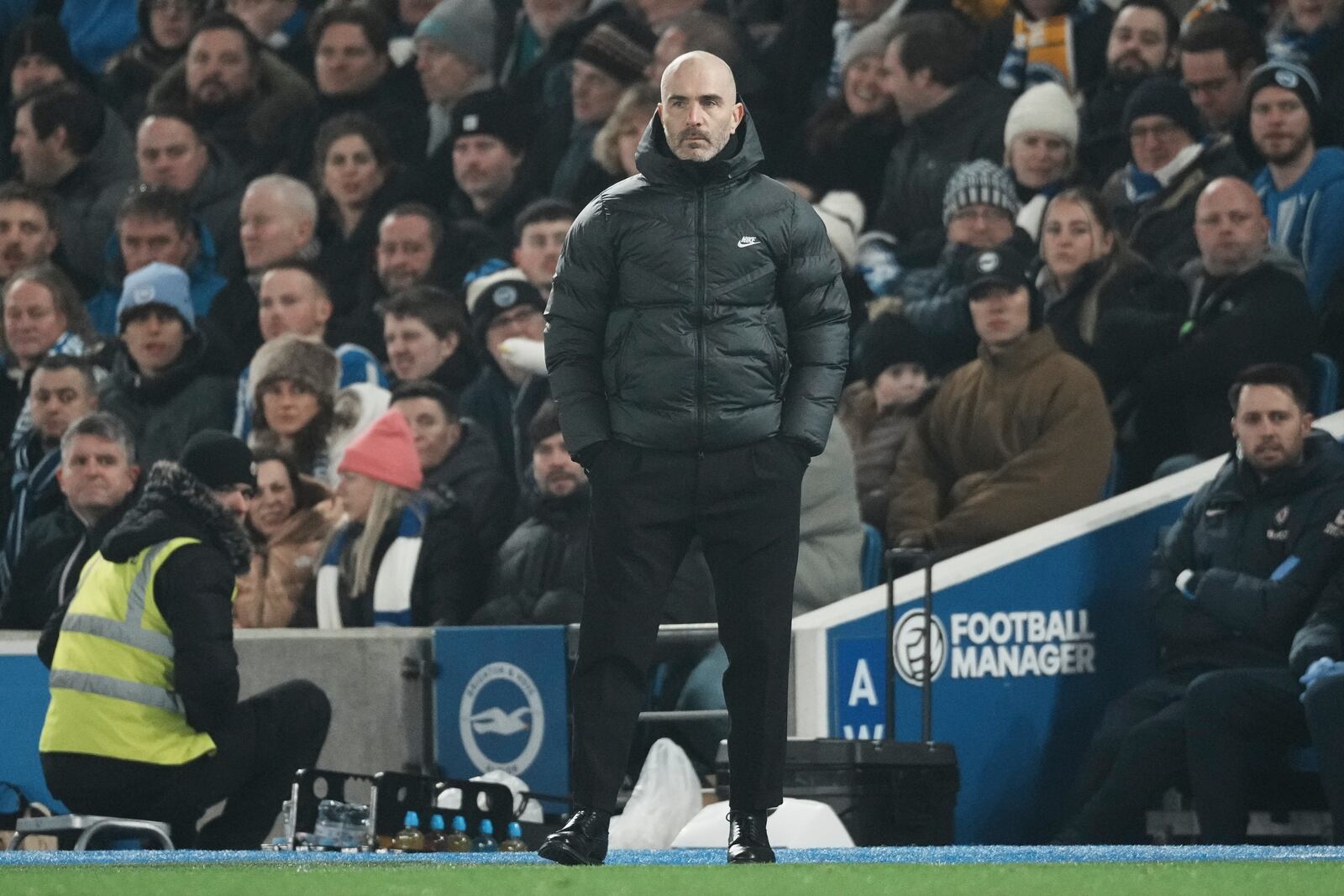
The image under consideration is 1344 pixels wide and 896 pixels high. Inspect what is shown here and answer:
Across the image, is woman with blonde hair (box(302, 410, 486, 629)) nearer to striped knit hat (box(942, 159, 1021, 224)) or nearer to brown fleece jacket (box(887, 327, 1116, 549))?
brown fleece jacket (box(887, 327, 1116, 549))

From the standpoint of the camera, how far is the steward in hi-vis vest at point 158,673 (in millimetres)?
7355

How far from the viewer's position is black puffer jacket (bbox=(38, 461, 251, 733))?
24.0ft

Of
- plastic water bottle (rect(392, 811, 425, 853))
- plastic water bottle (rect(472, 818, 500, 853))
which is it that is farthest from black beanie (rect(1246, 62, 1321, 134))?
plastic water bottle (rect(392, 811, 425, 853))

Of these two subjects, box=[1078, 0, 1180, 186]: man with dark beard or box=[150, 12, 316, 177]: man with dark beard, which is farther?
box=[150, 12, 316, 177]: man with dark beard

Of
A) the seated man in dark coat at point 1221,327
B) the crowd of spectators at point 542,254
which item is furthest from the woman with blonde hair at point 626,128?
the seated man in dark coat at point 1221,327

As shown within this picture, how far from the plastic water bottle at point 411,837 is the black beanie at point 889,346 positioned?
3.43 metres

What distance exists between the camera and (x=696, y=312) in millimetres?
5234

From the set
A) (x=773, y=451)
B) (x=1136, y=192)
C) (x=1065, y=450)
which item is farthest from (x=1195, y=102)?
(x=773, y=451)

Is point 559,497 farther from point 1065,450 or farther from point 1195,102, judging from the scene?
point 1195,102

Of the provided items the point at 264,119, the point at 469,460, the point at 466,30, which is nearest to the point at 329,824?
the point at 469,460

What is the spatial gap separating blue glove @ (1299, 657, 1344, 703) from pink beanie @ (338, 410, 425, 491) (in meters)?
4.10

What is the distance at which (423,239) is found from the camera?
1184cm

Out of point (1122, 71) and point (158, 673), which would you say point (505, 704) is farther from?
point (1122, 71)

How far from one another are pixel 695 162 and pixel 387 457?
5123 millimetres
